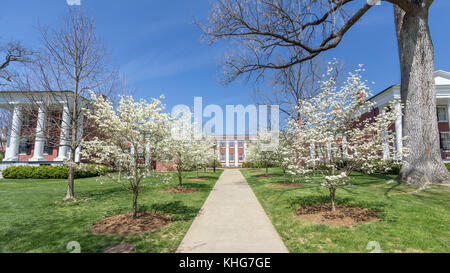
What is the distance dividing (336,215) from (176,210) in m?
4.78

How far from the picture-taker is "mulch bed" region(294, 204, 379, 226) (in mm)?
5298

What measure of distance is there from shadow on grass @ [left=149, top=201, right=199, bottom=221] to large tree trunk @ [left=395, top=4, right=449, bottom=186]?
31.7ft

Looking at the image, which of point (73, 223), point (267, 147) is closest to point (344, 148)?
point (73, 223)

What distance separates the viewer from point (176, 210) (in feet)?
23.1

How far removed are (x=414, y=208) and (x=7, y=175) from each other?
86.6 feet

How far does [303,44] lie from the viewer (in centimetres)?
1053

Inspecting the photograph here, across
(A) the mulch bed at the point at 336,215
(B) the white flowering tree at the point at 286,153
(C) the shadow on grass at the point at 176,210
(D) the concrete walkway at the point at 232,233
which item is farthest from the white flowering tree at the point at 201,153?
(A) the mulch bed at the point at 336,215

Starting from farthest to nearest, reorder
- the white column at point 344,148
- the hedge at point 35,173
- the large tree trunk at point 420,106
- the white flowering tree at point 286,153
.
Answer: the hedge at point 35,173 → the large tree trunk at point 420,106 → the white flowering tree at point 286,153 → the white column at point 344,148

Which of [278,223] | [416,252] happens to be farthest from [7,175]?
[416,252]

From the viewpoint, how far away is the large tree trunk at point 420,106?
30.3ft

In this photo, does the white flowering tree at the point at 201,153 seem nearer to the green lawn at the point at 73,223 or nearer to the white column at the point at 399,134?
the green lawn at the point at 73,223

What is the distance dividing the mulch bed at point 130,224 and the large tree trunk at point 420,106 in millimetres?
10608
